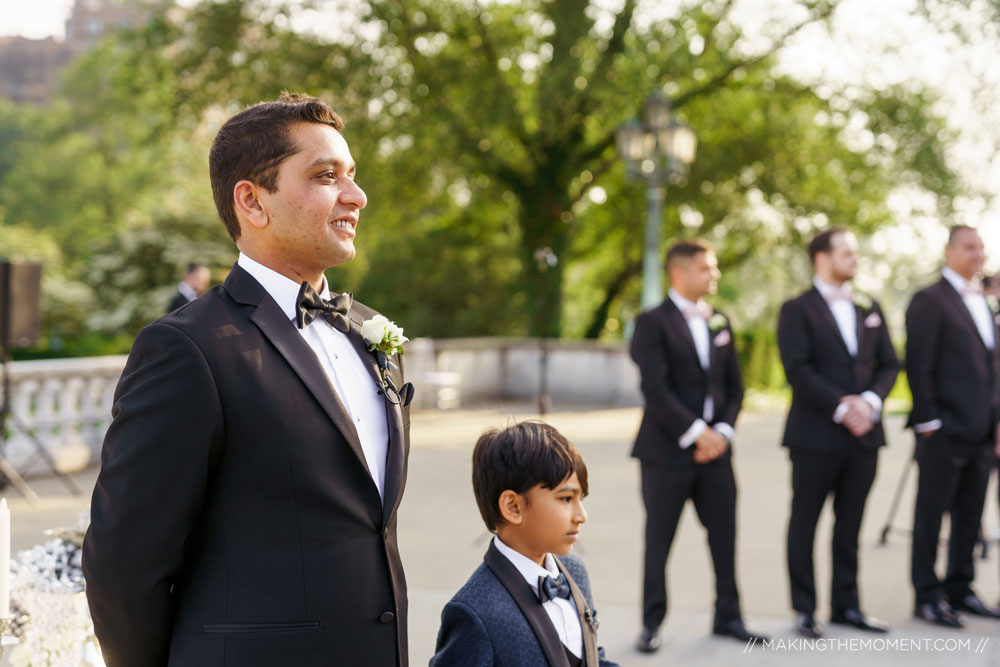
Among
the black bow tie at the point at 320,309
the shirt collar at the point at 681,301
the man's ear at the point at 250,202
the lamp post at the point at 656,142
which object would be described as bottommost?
the black bow tie at the point at 320,309

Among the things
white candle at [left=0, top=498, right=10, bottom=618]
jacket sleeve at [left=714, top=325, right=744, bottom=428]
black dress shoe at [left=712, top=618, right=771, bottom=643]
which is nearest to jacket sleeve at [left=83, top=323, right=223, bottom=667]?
white candle at [left=0, top=498, right=10, bottom=618]

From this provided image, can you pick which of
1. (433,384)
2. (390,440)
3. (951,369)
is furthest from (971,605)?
(433,384)

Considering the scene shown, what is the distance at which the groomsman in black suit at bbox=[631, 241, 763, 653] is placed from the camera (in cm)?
512

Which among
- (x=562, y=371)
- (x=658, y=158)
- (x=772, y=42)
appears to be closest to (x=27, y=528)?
(x=658, y=158)

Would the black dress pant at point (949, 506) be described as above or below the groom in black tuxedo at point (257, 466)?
below

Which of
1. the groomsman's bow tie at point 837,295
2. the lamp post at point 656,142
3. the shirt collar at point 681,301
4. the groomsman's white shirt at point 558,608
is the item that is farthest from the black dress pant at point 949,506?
the lamp post at point 656,142

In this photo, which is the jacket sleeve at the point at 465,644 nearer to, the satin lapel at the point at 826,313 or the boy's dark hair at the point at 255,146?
the boy's dark hair at the point at 255,146

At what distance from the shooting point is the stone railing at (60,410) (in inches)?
393

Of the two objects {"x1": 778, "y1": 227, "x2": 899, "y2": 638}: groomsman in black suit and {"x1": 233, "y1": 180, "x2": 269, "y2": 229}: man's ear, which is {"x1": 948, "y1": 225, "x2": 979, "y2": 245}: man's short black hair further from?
{"x1": 233, "y1": 180, "x2": 269, "y2": 229}: man's ear

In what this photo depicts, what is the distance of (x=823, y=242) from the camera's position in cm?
554

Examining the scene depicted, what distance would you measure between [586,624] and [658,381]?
266 cm

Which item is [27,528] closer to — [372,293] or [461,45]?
[461,45]

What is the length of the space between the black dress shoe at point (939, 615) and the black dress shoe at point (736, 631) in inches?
44.6

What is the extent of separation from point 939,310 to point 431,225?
21058 mm
